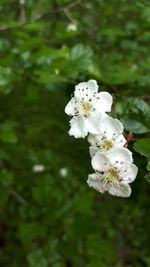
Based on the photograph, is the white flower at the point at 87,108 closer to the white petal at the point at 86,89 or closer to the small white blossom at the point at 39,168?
the white petal at the point at 86,89

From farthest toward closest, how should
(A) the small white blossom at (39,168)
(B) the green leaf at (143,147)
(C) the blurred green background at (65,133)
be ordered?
(A) the small white blossom at (39,168), (C) the blurred green background at (65,133), (B) the green leaf at (143,147)

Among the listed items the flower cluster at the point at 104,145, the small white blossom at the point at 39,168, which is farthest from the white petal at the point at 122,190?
the small white blossom at the point at 39,168

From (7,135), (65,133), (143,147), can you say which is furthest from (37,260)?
(65,133)

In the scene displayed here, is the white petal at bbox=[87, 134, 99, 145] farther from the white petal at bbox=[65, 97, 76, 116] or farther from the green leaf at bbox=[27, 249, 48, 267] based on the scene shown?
the green leaf at bbox=[27, 249, 48, 267]

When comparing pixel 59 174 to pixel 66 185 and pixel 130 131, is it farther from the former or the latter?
pixel 130 131

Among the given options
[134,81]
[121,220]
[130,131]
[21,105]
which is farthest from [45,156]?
[130,131]

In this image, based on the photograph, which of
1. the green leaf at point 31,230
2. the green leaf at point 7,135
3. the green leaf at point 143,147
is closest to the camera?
the green leaf at point 143,147

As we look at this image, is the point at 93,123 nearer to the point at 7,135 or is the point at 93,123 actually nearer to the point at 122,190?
the point at 122,190
